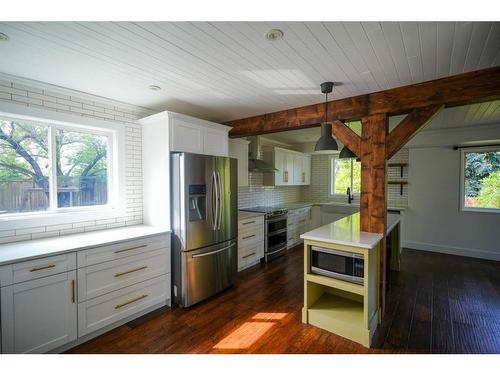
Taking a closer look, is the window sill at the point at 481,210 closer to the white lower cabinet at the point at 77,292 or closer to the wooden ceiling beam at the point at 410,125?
the wooden ceiling beam at the point at 410,125

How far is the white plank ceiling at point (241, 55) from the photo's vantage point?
1481mm

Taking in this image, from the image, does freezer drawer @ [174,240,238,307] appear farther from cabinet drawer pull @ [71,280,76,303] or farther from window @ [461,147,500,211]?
window @ [461,147,500,211]

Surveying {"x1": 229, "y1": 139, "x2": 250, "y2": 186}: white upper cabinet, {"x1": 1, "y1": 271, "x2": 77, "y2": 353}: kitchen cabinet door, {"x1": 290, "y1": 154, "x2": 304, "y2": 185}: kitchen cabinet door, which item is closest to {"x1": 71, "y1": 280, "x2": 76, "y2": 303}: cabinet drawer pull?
{"x1": 1, "y1": 271, "x2": 77, "y2": 353}: kitchen cabinet door

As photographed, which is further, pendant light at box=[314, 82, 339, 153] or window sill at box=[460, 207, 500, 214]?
window sill at box=[460, 207, 500, 214]

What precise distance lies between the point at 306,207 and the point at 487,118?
11.6 ft

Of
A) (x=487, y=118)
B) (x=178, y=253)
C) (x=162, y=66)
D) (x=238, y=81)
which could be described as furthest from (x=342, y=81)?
(x=487, y=118)

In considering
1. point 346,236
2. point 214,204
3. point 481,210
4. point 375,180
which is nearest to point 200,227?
point 214,204

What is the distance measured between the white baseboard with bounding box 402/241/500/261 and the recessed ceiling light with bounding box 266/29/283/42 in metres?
5.38

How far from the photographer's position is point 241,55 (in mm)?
1811

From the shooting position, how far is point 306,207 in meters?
5.57

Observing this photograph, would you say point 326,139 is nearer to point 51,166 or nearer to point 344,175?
point 51,166

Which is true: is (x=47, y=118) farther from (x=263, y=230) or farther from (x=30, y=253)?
(x=263, y=230)

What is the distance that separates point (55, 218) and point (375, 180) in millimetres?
3439

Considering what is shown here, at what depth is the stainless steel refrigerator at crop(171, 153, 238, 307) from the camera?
2.66 metres
